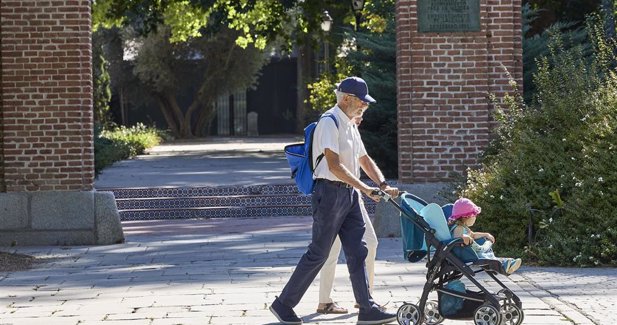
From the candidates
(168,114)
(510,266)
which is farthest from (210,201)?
(168,114)

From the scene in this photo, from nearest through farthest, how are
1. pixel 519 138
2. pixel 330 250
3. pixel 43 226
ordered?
pixel 330 250 < pixel 519 138 < pixel 43 226

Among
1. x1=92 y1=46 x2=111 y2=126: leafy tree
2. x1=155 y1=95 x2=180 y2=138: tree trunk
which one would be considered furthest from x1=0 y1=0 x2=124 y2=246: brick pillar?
x1=155 y1=95 x2=180 y2=138: tree trunk

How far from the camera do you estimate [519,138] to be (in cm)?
1401

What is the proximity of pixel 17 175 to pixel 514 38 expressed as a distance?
6.17 metres

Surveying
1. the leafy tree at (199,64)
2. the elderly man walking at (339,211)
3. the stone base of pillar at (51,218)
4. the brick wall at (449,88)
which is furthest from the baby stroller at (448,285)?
the leafy tree at (199,64)

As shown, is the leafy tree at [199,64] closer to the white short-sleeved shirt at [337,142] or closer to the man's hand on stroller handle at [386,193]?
the white short-sleeved shirt at [337,142]

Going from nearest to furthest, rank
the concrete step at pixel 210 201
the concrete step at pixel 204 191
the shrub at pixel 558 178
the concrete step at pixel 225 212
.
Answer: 1. the shrub at pixel 558 178
2. the concrete step at pixel 225 212
3. the concrete step at pixel 210 201
4. the concrete step at pixel 204 191

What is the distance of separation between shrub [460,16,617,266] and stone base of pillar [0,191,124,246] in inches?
175

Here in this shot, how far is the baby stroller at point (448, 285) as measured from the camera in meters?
8.52

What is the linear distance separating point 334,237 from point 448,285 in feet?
2.87

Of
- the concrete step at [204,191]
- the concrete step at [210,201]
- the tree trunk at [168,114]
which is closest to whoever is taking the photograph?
the concrete step at [210,201]

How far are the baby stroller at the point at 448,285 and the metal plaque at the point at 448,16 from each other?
684cm

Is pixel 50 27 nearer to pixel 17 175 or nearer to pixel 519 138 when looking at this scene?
pixel 17 175

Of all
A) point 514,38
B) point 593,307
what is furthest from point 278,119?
point 593,307
